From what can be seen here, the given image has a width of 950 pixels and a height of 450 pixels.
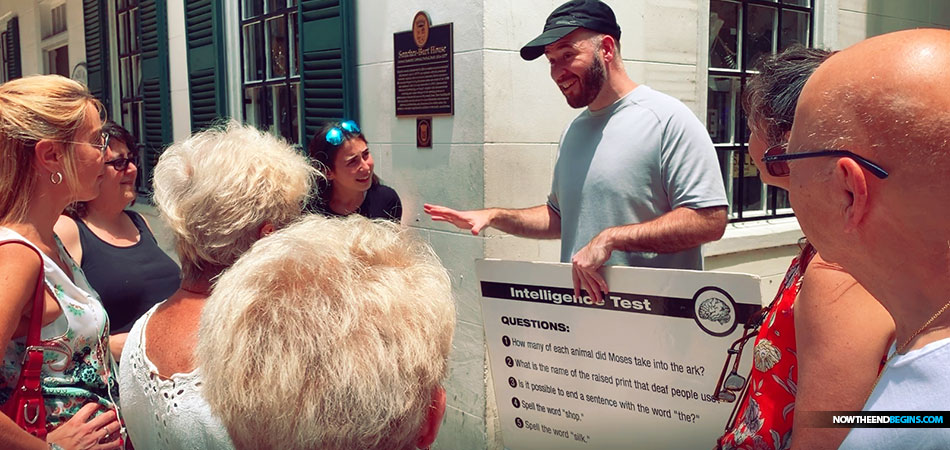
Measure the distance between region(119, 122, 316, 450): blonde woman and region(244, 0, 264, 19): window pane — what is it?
4.04 m

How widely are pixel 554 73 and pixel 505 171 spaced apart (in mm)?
961

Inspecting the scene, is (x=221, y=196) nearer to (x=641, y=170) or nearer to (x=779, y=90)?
(x=779, y=90)

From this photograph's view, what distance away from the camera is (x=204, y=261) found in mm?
1692

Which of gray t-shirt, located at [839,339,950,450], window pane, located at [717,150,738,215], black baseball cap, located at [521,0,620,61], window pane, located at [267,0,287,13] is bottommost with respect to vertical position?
gray t-shirt, located at [839,339,950,450]

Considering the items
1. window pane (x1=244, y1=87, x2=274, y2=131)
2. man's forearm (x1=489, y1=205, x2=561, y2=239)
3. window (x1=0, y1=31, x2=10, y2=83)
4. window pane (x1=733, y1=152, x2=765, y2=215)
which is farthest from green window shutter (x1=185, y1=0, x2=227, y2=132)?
window (x1=0, y1=31, x2=10, y2=83)

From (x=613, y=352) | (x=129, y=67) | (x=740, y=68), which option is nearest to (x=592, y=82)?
(x=613, y=352)

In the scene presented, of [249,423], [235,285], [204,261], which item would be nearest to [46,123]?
[204,261]

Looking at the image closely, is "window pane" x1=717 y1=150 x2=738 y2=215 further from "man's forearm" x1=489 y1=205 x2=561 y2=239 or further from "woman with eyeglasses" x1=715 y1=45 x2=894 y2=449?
"woman with eyeglasses" x1=715 y1=45 x2=894 y2=449

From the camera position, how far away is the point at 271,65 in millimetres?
5582

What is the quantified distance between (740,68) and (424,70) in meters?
2.20

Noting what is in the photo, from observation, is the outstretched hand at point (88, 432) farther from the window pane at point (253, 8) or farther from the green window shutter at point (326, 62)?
the window pane at point (253, 8)

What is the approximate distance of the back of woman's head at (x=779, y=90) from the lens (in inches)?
59.8

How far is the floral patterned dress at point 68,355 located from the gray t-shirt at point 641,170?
63.2 inches

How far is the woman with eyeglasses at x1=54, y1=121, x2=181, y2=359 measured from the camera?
2672 millimetres
